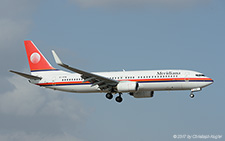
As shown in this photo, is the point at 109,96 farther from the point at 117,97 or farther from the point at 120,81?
the point at 120,81

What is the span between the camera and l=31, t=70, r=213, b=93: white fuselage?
6181cm

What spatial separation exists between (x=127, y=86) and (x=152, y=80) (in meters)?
3.36

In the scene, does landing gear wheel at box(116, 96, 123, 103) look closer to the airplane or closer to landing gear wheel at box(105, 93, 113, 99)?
the airplane

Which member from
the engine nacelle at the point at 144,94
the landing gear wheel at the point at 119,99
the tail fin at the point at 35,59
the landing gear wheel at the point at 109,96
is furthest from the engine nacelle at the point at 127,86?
the tail fin at the point at 35,59

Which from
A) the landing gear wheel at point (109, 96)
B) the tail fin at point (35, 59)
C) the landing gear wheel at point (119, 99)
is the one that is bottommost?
the landing gear wheel at point (119, 99)

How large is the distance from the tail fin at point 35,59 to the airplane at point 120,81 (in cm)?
44

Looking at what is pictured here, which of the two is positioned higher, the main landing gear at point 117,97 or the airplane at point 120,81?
the airplane at point 120,81

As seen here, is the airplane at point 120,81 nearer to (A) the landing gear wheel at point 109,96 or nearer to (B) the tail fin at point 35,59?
(A) the landing gear wheel at point 109,96

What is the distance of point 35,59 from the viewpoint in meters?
71.9

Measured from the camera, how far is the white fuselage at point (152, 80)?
6181 cm

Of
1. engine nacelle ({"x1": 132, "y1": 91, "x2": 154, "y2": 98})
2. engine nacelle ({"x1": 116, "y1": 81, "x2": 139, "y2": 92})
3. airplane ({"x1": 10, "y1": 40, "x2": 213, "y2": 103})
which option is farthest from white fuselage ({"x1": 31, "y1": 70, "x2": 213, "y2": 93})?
engine nacelle ({"x1": 132, "y1": 91, "x2": 154, "y2": 98})

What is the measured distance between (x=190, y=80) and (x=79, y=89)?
50.4 feet

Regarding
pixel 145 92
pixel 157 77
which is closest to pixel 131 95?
pixel 145 92

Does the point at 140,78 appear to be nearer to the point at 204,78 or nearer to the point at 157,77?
the point at 157,77
